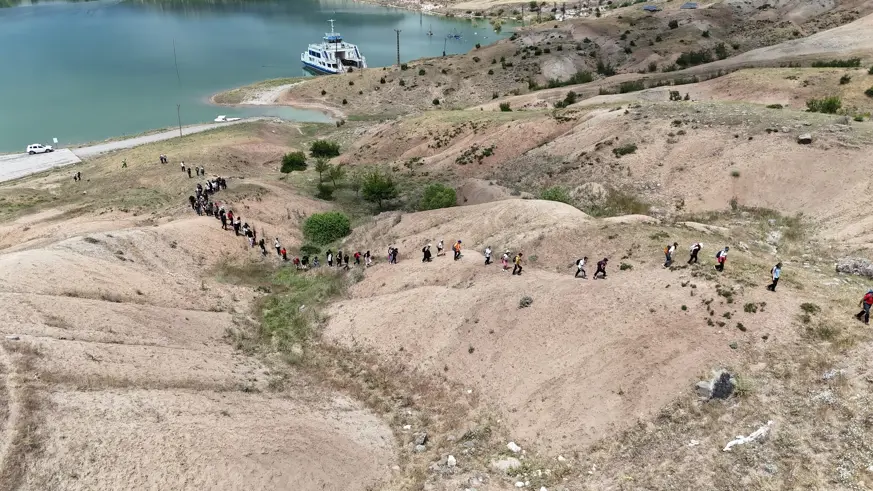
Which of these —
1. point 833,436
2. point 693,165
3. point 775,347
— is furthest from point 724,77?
point 833,436

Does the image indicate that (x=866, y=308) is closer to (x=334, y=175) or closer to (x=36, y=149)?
(x=334, y=175)

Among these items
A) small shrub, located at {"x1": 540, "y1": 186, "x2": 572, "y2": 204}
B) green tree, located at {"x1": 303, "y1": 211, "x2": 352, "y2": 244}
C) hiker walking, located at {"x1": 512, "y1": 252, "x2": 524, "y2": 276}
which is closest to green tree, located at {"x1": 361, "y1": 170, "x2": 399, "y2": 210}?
green tree, located at {"x1": 303, "y1": 211, "x2": 352, "y2": 244}

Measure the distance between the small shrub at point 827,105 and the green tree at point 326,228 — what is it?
41814mm

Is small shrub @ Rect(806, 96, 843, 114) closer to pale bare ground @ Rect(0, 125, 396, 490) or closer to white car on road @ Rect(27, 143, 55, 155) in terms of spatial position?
pale bare ground @ Rect(0, 125, 396, 490)

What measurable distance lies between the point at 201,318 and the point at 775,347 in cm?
2546

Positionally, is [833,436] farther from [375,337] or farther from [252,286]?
[252,286]

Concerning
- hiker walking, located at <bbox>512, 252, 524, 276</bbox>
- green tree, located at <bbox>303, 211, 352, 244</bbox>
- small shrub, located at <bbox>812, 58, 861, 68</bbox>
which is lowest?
green tree, located at <bbox>303, 211, 352, 244</bbox>

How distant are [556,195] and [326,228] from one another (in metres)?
17.5

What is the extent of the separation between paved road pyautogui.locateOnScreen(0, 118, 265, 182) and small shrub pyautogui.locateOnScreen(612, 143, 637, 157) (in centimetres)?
6604

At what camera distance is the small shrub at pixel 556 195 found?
40906 mm

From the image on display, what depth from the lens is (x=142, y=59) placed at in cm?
13162

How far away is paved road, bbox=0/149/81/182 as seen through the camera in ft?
220

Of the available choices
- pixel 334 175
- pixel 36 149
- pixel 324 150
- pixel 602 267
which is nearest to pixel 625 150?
pixel 602 267

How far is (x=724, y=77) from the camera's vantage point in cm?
6506
